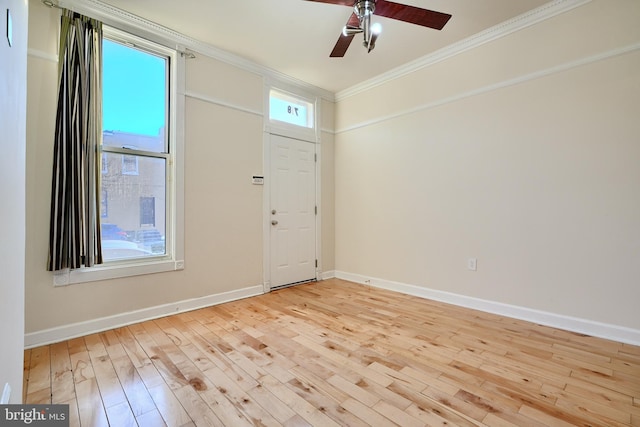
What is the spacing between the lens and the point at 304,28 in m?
2.99

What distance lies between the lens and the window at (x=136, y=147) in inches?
109

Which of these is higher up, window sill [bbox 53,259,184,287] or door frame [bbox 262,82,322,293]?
door frame [bbox 262,82,322,293]

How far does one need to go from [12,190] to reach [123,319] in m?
1.91

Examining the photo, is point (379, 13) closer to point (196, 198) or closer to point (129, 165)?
point (196, 198)

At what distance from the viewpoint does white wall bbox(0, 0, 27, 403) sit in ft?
3.59

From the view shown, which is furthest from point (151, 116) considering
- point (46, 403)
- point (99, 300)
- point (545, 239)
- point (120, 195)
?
point (545, 239)

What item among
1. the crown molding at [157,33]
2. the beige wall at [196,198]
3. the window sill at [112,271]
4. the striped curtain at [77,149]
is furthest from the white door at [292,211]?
the striped curtain at [77,149]

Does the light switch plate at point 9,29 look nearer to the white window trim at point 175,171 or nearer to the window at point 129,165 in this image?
the window at point 129,165

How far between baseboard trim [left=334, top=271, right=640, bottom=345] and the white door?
1.23 meters

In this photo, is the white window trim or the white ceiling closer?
the white ceiling

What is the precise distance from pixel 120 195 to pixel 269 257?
1854mm

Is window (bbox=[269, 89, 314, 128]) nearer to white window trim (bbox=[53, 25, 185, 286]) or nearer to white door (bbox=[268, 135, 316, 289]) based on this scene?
white door (bbox=[268, 135, 316, 289])

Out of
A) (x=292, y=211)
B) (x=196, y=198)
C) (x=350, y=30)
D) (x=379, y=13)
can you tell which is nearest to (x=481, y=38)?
(x=379, y=13)

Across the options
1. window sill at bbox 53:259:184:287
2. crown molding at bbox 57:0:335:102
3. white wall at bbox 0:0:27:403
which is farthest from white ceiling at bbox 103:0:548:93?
window sill at bbox 53:259:184:287
